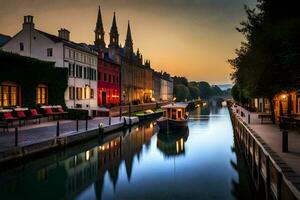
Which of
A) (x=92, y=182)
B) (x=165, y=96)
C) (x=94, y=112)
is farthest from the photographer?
(x=165, y=96)

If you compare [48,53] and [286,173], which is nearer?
[286,173]

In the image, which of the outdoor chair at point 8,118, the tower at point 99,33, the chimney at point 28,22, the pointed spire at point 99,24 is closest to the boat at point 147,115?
the chimney at point 28,22

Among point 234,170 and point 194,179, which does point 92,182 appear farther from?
point 234,170

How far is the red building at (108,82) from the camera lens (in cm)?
5844

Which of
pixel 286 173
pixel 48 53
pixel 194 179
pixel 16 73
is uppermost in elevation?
pixel 48 53

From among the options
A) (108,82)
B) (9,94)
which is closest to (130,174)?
(9,94)

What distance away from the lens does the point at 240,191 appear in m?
16.1

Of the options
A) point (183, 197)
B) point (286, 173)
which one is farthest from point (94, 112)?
point (286, 173)

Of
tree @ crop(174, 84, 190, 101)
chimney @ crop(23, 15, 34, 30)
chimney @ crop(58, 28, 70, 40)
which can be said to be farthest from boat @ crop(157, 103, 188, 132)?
tree @ crop(174, 84, 190, 101)

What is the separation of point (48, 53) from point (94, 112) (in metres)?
10.3

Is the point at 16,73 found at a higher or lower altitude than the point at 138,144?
higher

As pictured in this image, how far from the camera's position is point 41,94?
3822cm

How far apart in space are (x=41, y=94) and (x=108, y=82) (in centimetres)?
2526

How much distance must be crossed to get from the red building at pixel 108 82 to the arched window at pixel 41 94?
18536 millimetres
